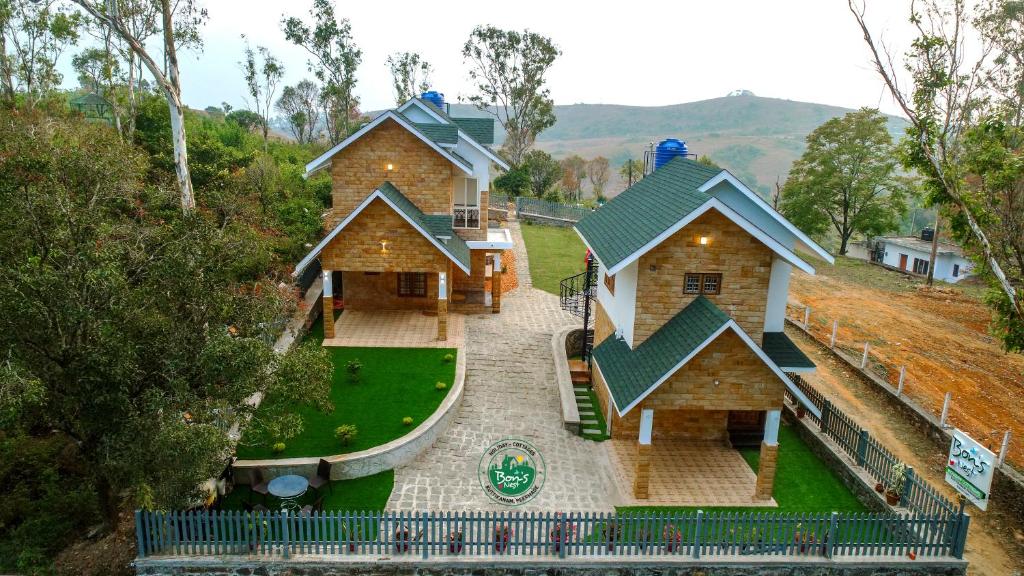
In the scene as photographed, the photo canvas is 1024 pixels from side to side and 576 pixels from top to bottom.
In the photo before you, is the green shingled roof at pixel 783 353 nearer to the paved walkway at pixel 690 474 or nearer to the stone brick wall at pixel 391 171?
the paved walkway at pixel 690 474

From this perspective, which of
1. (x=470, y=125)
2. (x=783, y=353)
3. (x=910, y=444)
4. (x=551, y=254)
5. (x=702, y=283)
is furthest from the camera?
(x=551, y=254)

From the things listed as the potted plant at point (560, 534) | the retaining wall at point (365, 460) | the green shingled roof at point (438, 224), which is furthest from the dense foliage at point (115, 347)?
the green shingled roof at point (438, 224)

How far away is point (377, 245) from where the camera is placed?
22.2 meters

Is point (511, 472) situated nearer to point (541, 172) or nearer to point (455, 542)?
point (455, 542)

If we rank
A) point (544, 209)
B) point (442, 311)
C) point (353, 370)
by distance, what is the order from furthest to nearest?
1. point (544, 209)
2. point (442, 311)
3. point (353, 370)

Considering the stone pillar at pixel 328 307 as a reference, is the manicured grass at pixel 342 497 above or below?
below

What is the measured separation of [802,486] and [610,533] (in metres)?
6.56

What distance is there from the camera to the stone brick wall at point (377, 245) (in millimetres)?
21891

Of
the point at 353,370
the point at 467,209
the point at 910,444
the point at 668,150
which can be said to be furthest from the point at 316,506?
the point at 910,444

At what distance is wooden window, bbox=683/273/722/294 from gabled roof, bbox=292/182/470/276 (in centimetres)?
923

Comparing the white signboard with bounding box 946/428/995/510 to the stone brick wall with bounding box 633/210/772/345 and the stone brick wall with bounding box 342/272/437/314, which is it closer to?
the stone brick wall with bounding box 633/210/772/345

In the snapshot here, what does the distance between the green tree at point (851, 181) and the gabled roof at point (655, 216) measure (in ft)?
98.8

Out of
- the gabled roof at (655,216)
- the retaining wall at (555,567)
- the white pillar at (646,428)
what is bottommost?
the retaining wall at (555,567)

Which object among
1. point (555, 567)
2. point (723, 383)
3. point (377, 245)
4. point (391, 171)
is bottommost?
point (555, 567)
